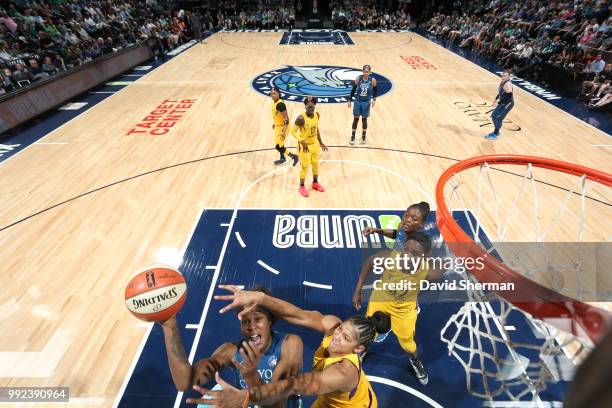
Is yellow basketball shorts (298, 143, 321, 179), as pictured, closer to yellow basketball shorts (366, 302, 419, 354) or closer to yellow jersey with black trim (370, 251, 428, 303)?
yellow jersey with black trim (370, 251, 428, 303)

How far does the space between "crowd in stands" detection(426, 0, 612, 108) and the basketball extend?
531 inches

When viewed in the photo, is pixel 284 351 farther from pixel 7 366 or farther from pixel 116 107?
pixel 116 107

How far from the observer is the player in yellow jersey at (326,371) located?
2230 mm

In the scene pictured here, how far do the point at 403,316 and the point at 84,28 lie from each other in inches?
756

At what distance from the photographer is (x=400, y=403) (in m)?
3.73

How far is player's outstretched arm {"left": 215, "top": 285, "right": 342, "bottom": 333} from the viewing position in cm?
278

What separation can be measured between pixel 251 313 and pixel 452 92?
12.6m

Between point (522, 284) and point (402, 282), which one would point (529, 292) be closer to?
point (522, 284)

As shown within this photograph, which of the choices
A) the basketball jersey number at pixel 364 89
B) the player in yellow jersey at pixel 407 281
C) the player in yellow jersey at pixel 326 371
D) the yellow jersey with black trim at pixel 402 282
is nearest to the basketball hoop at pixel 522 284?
the player in yellow jersey at pixel 407 281

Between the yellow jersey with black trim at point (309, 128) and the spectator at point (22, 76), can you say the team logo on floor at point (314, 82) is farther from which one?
the spectator at point (22, 76)

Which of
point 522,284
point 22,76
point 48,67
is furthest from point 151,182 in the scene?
point 48,67

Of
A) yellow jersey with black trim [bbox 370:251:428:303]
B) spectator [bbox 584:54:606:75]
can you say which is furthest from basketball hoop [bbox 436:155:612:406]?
spectator [bbox 584:54:606:75]

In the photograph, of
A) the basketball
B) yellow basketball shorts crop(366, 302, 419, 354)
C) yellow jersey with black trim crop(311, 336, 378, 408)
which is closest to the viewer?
yellow jersey with black trim crop(311, 336, 378, 408)

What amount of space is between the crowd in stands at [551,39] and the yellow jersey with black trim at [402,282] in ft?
37.7
